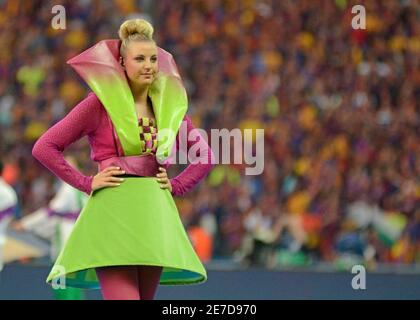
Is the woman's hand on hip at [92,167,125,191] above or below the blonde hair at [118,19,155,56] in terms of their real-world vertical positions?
below

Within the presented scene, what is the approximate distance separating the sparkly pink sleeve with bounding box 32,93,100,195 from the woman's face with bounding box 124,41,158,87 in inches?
8.6

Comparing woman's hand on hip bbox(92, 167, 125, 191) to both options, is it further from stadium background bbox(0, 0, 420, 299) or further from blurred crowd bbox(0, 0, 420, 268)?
blurred crowd bbox(0, 0, 420, 268)

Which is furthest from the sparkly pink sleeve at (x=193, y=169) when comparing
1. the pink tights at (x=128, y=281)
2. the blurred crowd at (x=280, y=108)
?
the blurred crowd at (x=280, y=108)

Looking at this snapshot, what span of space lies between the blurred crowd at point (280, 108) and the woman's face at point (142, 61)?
228 inches

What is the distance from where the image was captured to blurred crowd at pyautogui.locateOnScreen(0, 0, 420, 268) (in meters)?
12.9

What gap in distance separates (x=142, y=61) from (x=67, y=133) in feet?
1.55

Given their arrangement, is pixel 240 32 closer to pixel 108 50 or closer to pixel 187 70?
pixel 187 70

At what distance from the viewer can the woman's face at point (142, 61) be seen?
577 cm

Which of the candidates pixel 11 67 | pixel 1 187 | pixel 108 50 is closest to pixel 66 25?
pixel 11 67

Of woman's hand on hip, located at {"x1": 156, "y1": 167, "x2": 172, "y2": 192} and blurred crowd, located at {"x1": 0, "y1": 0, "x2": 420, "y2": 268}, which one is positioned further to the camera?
blurred crowd, located at {"x1": 0, "y1": 0, "x2": 420, "y2": 268}

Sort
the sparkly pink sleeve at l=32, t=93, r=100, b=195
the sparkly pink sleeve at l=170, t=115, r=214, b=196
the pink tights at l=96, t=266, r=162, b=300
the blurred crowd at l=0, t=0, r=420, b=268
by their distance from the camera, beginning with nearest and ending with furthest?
the pink tights at l=96, t=266, r=162, b=300, the sparkly pink sleeve at l=32, t=93, r=100, b=195, the sparkly pink sleeve at l=170, t=115, r=214, b=196, the blurred crowd at l=0, t=0, r=420, b=268

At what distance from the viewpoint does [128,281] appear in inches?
223

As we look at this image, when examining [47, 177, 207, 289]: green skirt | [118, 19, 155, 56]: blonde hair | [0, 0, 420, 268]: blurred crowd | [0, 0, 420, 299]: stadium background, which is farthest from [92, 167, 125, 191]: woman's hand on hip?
[0, 0, 420, 268]: blurred crowd

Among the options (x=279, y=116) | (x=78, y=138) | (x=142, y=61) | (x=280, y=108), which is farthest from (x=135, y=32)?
(x=280, y=108)
